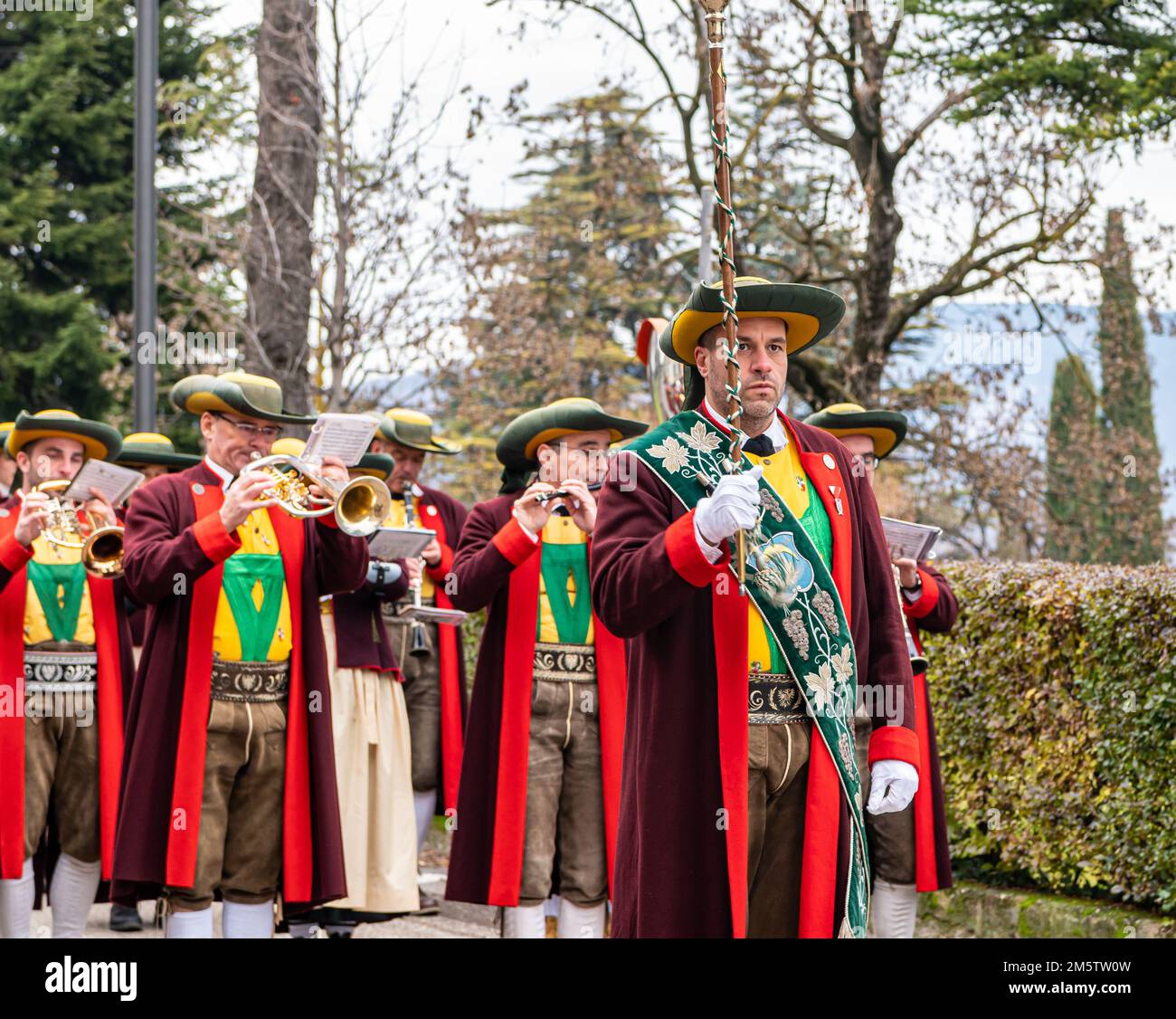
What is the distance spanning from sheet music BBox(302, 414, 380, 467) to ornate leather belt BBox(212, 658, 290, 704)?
0.80 metres

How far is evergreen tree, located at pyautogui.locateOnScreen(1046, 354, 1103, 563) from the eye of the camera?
1520cm

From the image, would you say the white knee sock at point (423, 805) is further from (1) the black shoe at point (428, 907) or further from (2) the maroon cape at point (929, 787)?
(2) the maroon cape at point (929, 787)

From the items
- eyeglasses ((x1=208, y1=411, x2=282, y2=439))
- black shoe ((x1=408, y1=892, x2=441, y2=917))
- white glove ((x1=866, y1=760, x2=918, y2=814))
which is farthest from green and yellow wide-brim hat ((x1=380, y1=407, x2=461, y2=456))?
white glove ((x1=866, y1=760, x2=918, y2=814))

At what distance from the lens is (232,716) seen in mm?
6008

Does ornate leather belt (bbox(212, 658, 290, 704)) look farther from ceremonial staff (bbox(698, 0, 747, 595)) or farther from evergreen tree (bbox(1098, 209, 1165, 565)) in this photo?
evergreen tree (bbox(1098, 209, 1165, 565))

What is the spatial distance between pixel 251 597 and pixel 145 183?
14.5 ft

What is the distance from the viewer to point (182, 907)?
5961 mm

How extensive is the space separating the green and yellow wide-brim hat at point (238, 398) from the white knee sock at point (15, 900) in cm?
220

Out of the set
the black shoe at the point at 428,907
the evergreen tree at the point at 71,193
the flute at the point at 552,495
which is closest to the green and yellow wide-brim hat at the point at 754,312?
the flute at the point at 552,495

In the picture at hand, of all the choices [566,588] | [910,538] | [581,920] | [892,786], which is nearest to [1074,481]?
[910,538]

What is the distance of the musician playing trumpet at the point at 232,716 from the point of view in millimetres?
5945

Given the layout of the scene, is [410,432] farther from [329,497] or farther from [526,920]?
[526,920]
